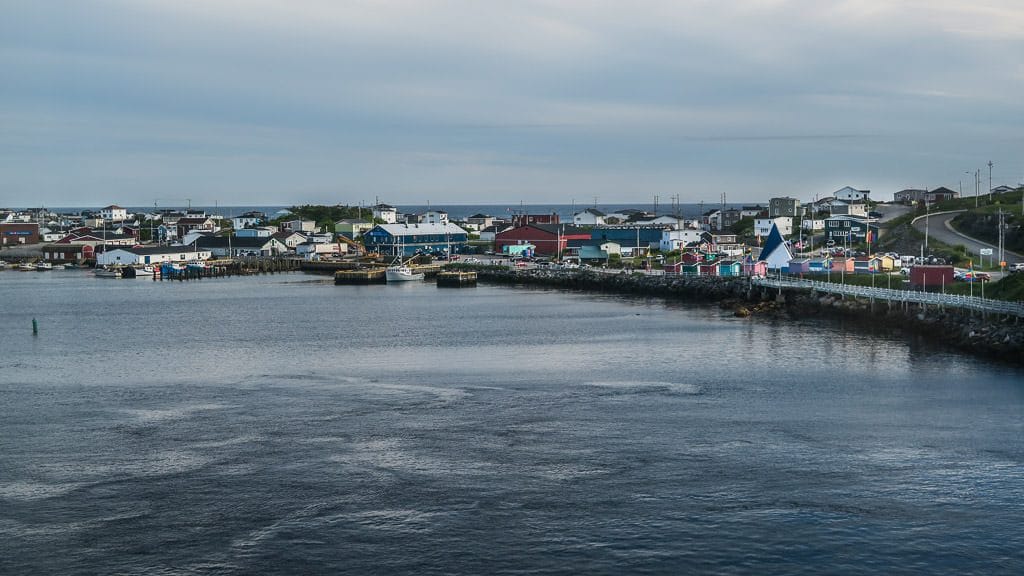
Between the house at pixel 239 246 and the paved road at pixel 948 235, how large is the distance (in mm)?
50989

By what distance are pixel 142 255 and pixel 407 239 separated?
66.9ft

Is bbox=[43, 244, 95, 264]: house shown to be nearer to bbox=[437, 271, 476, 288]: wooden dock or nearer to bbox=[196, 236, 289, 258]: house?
bbox=[196, 236, 289, 258]: house

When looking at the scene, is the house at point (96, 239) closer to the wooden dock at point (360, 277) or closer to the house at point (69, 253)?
the house at point (69, 253)

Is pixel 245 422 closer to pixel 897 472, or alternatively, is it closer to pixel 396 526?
pixel 396 526

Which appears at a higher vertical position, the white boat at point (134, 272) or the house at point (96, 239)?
the house at point (96, 239)

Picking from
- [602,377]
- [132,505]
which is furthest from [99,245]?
[132,505]

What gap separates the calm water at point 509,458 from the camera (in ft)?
50.4

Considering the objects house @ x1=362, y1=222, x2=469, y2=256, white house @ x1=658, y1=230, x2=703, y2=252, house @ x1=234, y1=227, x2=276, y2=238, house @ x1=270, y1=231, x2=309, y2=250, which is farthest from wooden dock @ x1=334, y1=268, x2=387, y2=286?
white house @ x1=658, y1=230, x2=703, y2=252

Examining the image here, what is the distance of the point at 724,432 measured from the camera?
2189 cm

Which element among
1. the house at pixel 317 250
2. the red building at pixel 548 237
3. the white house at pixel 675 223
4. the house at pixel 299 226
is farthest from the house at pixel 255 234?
the white house at pixel 675 223

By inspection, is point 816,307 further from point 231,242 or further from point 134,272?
point 231,242

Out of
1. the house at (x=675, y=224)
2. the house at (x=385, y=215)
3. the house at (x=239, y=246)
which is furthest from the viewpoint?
the house at (x=385, y=215)

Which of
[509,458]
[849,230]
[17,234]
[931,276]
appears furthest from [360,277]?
[509,458]

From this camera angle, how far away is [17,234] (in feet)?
322
